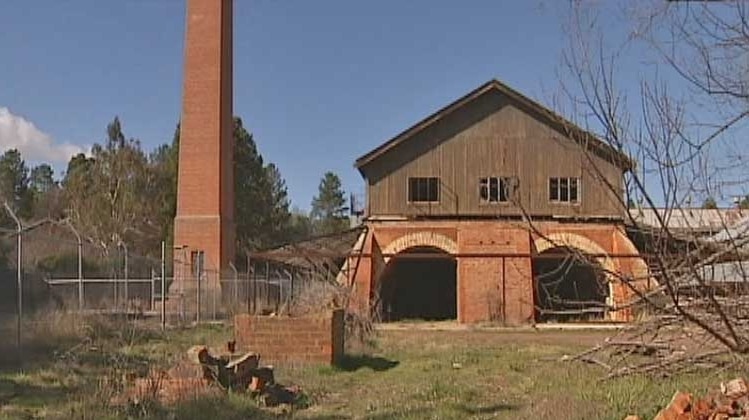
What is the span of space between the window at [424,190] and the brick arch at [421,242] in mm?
1607

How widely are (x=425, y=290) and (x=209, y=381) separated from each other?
107 feet

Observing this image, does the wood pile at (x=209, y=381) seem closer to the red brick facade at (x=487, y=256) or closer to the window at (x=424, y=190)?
the red brick facade at (x=487, y=256)

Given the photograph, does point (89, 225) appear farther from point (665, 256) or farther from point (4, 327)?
point (665, 256)

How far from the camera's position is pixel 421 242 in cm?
4019

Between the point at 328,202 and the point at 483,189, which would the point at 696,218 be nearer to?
the point at 483,189

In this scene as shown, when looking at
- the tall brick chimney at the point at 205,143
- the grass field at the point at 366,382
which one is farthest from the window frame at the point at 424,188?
the grass field at the point at 366,382

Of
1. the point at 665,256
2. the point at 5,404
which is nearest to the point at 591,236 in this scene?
the point at 5,404

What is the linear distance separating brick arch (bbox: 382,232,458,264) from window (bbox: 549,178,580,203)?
4.77m

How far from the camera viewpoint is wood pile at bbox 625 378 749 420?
7.92 meters

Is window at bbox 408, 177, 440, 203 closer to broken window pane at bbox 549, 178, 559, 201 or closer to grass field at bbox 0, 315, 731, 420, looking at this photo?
broken window pane at bbox 549, 178, 559, 201

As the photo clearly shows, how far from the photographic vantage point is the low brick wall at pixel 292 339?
17.4 meters

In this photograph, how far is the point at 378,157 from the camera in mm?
41031

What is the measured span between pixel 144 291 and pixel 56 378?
16.4 metres

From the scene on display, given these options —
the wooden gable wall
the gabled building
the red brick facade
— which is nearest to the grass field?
the red brick facade
